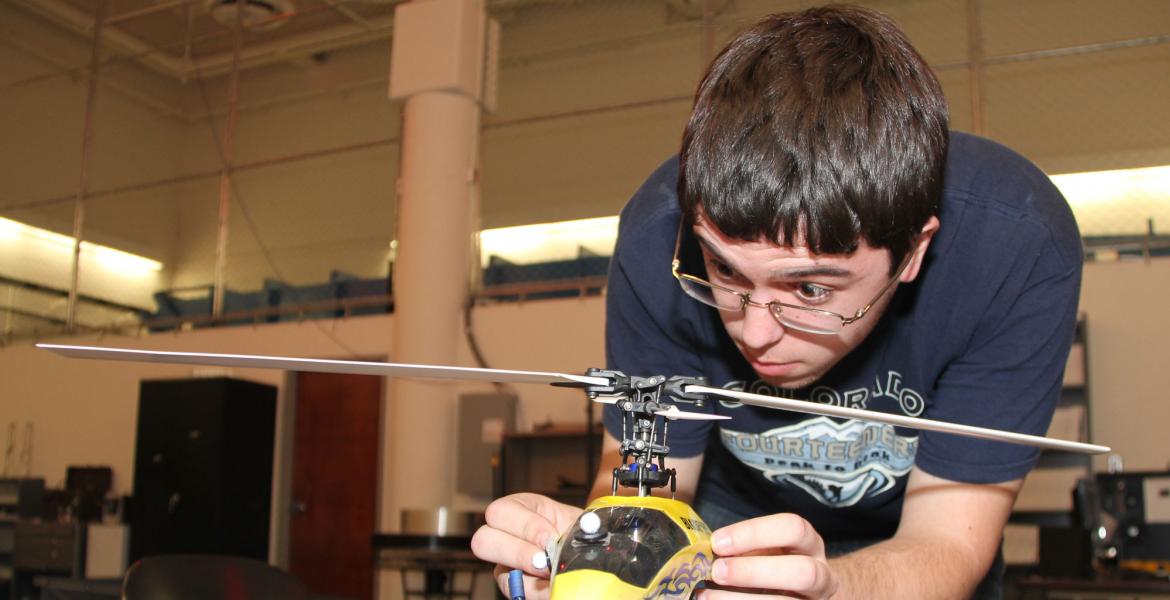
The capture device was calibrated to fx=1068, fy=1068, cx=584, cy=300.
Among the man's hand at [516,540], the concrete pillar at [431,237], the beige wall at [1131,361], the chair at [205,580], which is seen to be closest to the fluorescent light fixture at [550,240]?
the concrete pillar at [431,237]

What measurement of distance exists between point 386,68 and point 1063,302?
827 centimetres

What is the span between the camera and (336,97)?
941 cm

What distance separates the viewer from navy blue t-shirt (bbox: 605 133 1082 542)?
134cm

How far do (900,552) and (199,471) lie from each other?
6.17 meters

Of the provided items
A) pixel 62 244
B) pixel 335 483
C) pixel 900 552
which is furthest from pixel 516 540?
pixel 62 244

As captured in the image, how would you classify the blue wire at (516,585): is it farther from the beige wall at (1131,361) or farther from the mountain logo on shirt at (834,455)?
the beige wall at (1131,361)

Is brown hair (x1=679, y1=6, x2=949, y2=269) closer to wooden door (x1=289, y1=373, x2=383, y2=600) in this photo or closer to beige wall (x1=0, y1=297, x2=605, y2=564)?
beige wall (x1=0, y1=297, x2=605, y2=564)

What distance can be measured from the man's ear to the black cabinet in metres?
6.01

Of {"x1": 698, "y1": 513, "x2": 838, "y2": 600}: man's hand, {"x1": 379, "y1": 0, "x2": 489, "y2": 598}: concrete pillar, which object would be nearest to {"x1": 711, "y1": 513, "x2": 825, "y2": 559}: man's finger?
{"x1": 698, "y1": 513, "x2": 838, "y2": 600}: man's hand

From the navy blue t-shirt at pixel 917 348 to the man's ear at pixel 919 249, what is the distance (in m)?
0.11

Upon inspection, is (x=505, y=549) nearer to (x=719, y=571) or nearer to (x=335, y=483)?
(x=719, y=571)

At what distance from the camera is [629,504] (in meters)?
0.89

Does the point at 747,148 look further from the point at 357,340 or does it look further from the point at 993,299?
the point at 357,340

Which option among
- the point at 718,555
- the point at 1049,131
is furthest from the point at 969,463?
the point at 1049,131
